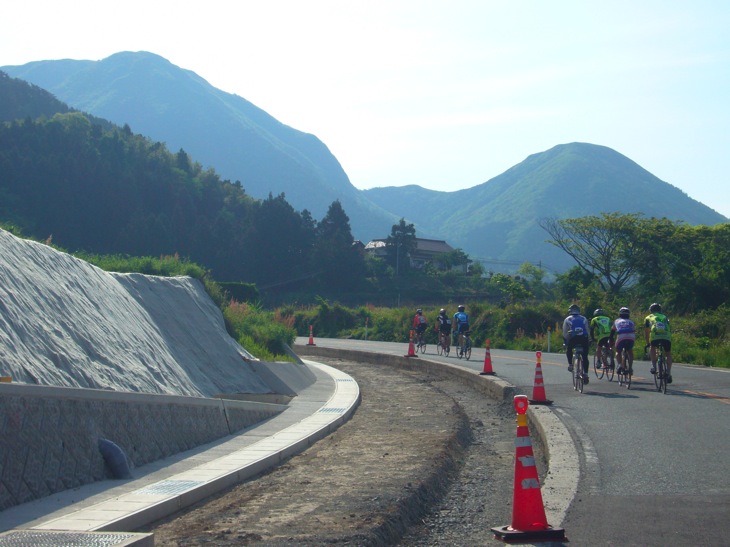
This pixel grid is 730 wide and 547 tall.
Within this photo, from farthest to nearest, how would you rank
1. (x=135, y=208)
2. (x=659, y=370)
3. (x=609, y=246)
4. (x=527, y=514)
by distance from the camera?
(x=135, y=208)
(x=609, y=246)
(x=659, y=370)
(x=527, y=514)

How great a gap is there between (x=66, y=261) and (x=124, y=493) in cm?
506

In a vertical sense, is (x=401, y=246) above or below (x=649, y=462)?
above

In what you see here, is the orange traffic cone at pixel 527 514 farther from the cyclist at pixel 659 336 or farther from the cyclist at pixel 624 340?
the cyclist at pixel 624 340

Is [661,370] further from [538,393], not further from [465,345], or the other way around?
[465,345]

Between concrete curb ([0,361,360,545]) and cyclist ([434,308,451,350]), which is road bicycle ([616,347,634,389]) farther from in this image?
cyclist ([434,308,451,350])

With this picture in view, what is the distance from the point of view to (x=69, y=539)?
563 cm

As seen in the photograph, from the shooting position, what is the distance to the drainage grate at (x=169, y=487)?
749 cm

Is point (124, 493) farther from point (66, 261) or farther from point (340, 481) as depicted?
point (66, 261)

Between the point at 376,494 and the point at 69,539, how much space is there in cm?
300

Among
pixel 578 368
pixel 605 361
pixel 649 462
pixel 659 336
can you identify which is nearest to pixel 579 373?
pixel 578 368

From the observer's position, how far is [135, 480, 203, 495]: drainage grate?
24.6 ft

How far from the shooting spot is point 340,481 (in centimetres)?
856

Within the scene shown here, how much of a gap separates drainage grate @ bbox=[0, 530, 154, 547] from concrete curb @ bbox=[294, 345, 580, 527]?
3.25 metres

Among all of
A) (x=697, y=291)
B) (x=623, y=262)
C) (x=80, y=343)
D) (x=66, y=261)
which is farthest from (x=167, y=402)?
(x=623, y=262)
